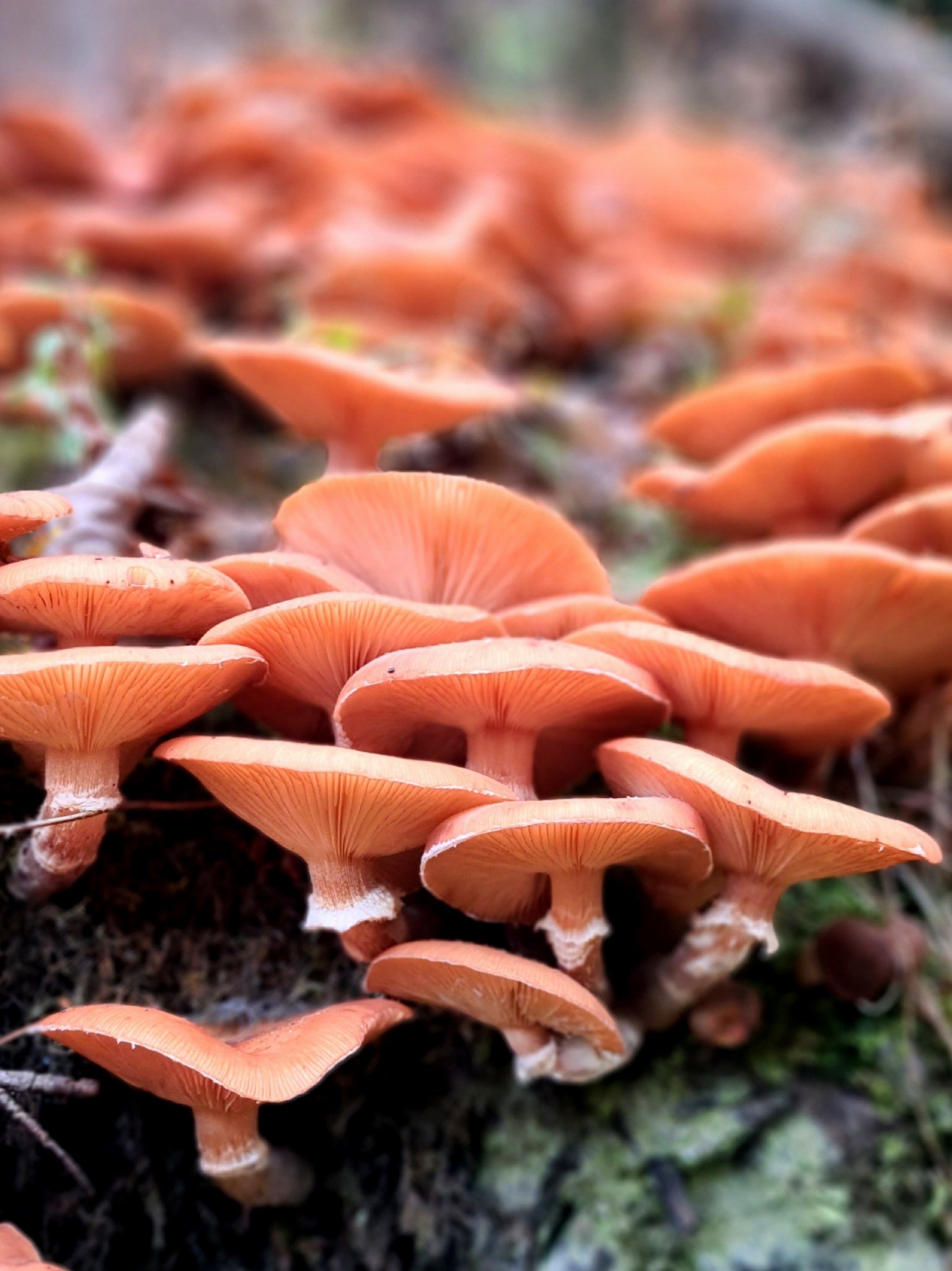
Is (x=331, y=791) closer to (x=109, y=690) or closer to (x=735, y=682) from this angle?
(x=109, y=690)

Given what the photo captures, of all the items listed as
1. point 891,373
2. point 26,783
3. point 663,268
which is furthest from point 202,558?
point 663,268

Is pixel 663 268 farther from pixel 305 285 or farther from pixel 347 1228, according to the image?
pixel 347 1228

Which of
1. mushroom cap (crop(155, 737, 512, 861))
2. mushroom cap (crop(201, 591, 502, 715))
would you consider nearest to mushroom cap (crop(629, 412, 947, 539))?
mushroom cap (crop(201, 591, 502, 715))

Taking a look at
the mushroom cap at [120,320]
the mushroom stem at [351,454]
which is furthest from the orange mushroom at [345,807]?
the mushroom cap at [120,320]

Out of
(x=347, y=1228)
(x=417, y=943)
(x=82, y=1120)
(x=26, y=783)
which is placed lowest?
(x=347, y=1228)

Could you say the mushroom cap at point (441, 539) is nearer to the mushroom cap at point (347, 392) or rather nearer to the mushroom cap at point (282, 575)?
the mushroom cap at point (282, 575)
